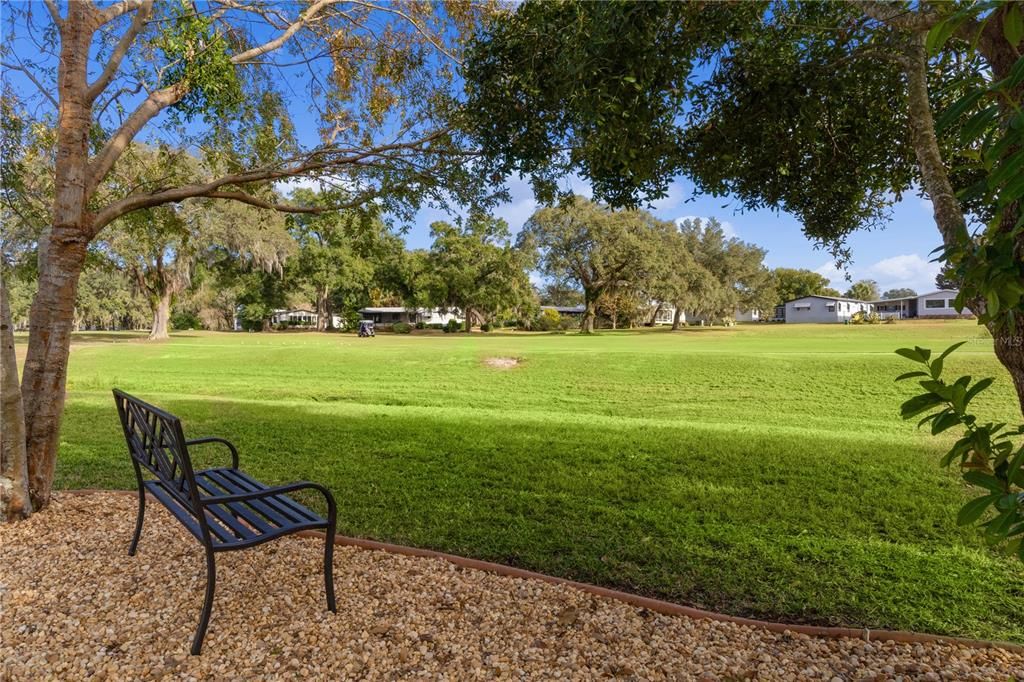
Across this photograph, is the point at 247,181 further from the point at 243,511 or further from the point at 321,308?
the point at 321,308

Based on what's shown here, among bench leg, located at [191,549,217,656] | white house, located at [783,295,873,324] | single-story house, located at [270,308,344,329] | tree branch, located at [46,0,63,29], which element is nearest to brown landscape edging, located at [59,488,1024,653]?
Result: bench leg, located at [191,549,217,656]

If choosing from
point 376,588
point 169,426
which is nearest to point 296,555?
point 376,588

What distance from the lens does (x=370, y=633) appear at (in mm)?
2598

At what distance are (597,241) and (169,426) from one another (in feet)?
105

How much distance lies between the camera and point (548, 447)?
21.6 feet

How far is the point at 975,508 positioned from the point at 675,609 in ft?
6.42

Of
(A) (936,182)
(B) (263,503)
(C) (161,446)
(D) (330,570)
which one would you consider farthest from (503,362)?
(A) (936,182)

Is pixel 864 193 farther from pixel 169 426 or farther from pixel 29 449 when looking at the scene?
pixel 29 449

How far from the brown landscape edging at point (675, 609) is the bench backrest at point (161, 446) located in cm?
67

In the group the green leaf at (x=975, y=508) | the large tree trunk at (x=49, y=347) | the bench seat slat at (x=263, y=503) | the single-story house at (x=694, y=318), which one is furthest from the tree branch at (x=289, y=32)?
the single-story house at (x=694, y=318)

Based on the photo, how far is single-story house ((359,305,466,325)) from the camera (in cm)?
5234

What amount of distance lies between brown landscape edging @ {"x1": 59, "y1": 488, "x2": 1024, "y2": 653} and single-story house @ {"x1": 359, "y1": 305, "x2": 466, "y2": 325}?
45.3m

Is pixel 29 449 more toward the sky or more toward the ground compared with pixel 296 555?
more toward the sky

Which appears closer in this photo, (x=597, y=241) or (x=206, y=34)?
(x=206, y=34)
